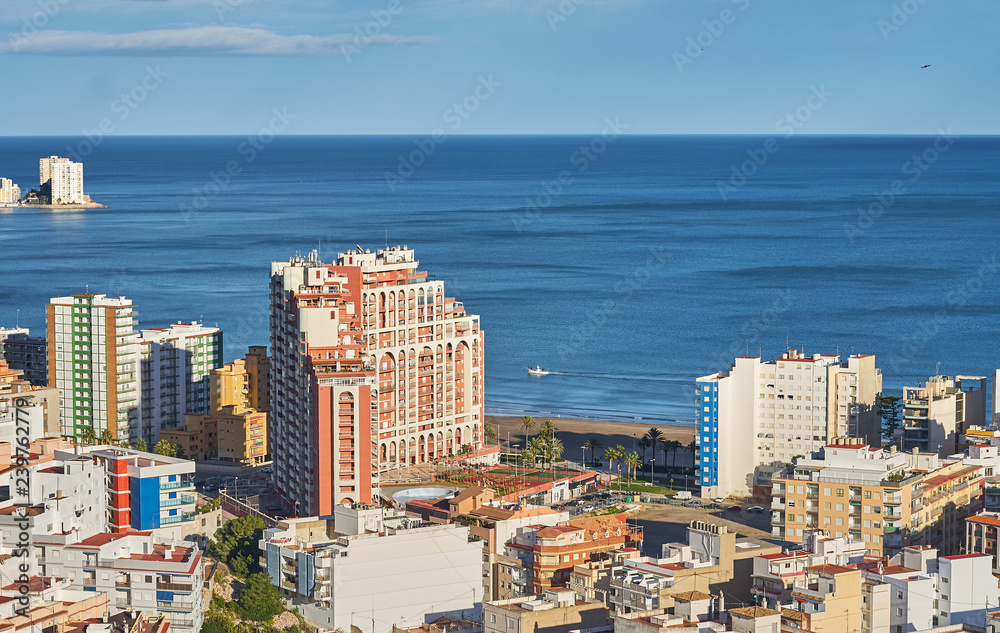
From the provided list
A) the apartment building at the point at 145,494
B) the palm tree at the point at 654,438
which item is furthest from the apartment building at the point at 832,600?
the palm tree at the point at 654,438

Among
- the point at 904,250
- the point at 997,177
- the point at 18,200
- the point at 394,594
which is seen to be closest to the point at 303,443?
the point at 394,594

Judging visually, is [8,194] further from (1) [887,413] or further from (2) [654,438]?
(1) [887,413]

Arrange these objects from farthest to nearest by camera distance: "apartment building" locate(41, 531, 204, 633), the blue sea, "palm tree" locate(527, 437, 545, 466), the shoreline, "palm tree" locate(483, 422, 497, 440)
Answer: the shoreline < the blue sea < "palm tree" locate(483, 422, 497, 440) < "palm tree" locate(527, 437, 545, 466) < "apartment building" locate(41, 531, 204, 633)

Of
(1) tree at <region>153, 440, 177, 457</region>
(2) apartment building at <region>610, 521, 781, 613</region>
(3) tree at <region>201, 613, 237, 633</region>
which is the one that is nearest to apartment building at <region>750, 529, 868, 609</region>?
(2) apartment building at <region>610, 521, 781, 613</region>

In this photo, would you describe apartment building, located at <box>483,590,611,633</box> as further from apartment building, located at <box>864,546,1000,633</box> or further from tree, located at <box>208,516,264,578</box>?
tree, located at <box>208,516,264,578</box>

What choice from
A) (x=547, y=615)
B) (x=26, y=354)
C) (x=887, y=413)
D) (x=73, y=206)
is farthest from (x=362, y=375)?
(x=73, y=206)

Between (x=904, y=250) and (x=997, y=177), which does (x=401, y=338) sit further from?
(x=997, y=177)
